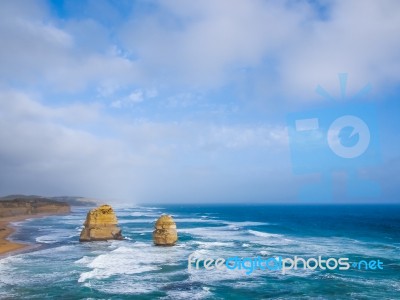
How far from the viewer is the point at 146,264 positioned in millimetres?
30359

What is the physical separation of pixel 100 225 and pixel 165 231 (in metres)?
8.80

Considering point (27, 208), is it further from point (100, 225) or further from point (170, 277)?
point (170, 277)

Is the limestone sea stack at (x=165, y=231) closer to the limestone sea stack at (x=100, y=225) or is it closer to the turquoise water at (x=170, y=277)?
the turquoise water at (x=170, y=277)

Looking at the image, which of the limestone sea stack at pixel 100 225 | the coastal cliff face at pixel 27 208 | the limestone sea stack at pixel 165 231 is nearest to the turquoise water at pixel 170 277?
the limestone sea stack at pixel 165 231

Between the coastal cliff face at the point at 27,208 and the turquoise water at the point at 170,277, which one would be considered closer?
the turquoise water at the point at 170,277

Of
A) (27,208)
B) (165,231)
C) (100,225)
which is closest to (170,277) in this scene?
(165,231)

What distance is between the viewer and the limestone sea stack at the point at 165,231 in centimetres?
3866

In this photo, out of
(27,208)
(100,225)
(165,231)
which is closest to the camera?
(165,231)

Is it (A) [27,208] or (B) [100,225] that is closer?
(B) [100,225]

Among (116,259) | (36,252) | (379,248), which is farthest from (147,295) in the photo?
(379,248)

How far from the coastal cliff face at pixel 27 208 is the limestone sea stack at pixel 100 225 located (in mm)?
66742

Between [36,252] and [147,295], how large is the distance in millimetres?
20145

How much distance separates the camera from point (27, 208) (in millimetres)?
111812

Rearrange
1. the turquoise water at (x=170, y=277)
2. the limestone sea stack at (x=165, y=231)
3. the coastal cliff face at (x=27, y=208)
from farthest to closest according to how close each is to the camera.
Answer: the coastal cliff face at (x=27, y=208) < the limestone sea stack at (x=165, y=231) < the turquoise water at (x=170, y=277)
